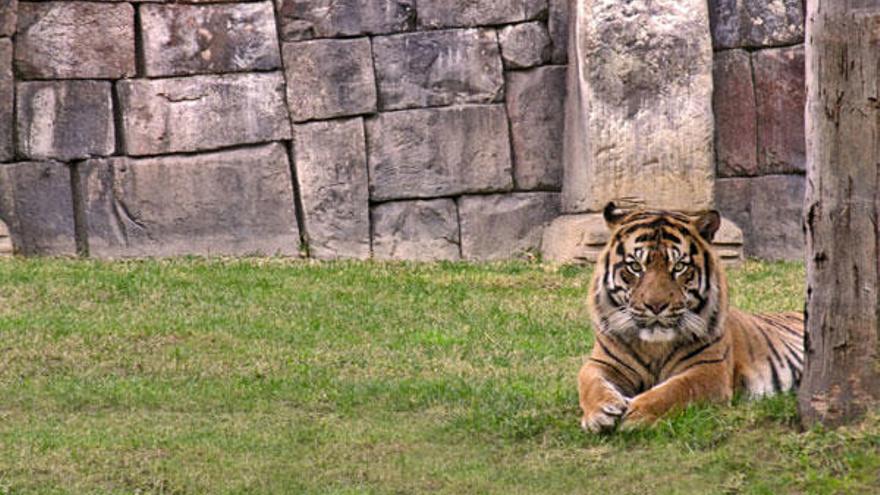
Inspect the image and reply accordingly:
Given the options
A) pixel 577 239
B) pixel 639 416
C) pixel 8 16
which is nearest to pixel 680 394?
pixel 639 416

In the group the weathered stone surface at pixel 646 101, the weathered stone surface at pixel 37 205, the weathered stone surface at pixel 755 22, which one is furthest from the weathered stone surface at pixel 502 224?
the weathered stone surface at pixel 37 205

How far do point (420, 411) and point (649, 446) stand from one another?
5.02 feet

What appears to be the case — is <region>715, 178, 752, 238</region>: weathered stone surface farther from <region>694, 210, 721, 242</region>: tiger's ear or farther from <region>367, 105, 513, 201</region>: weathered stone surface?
<region>694, 210, 721, 242</region>: tiger's ear

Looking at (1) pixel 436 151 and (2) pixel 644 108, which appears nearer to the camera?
(2) pixel 644 108

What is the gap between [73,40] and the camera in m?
12.4

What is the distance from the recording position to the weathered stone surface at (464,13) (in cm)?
1273

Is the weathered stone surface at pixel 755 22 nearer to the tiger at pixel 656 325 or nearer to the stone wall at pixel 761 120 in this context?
the stone wall at pixel 761 120

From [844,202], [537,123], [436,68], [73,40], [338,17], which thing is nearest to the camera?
[844,202]

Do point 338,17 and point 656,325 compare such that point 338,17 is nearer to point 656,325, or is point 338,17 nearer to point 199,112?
point 199,112

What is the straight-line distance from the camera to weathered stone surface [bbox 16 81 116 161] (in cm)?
1236

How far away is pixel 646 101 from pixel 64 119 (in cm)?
424

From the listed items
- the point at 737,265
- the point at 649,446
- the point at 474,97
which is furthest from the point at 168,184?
the point at 649,446

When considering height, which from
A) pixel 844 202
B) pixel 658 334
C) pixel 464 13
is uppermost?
pixel 464 13

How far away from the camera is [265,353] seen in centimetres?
931
